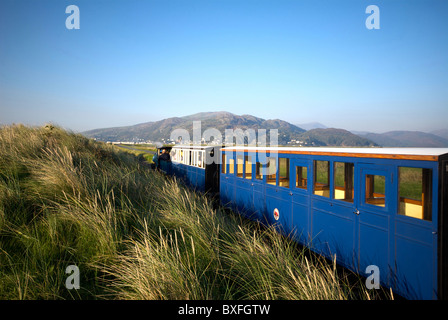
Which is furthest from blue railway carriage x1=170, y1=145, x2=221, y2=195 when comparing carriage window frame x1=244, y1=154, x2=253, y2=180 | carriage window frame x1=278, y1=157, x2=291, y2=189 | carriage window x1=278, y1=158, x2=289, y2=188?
carriage window frame x1=278, y1=157, x2=291, y2=189

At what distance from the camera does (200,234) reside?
495cm

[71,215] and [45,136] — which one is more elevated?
[45,136]

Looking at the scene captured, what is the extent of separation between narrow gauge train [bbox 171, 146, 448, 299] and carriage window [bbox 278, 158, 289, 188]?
0.03 m

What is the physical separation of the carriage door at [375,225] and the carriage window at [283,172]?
9.41ft

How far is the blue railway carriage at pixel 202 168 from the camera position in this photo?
12578 mm

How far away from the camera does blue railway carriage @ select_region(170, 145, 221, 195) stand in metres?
12.6

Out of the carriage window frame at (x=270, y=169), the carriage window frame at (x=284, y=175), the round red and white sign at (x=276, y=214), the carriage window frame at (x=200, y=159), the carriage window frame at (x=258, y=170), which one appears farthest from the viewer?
the carriage window frame at (x=200, y=159)

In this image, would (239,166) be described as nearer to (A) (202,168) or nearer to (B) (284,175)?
(B) (284,175)

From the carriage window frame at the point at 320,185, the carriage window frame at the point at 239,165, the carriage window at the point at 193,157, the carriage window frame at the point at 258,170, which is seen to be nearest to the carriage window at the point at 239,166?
the carriage window frame at the point at 239,165

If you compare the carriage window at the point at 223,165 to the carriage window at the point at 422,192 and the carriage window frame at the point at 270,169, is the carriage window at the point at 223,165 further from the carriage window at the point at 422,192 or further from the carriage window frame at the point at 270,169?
the carriage window at the point at 422,192

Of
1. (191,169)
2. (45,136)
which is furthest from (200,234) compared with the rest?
(45,136)
